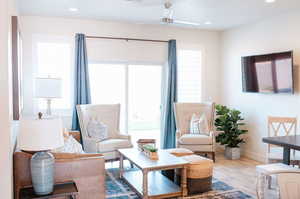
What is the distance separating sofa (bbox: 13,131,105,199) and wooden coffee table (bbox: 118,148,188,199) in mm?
735

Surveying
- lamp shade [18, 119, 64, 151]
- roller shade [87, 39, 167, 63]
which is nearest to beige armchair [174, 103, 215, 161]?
roller shade [87, 39, 167, 63]

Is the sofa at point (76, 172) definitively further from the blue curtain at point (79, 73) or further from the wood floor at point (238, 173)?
the blue curtain at point (79, 73)

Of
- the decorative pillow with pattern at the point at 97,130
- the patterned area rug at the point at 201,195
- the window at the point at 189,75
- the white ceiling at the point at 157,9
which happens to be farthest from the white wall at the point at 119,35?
the patterned area rug at the point at 201,195

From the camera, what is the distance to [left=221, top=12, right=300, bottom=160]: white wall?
15.9 feet

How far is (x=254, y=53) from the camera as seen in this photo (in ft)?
18.6

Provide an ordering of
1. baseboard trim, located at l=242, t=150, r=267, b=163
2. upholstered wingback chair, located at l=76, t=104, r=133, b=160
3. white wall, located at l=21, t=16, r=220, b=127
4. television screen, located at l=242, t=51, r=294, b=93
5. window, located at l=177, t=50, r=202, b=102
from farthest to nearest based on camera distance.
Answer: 1. window, located at l=177, t=50, r=202, b=102
2. baseboard trim, located at l=242, t=150, r=267, b=163
3. white wall, located at l=21, t=16, r=220, b=127
4. television screen, located at l=242, t=51, r=294, b=93
5. upholstered wingback chair, located at l=76, t=104, r=133, b=160

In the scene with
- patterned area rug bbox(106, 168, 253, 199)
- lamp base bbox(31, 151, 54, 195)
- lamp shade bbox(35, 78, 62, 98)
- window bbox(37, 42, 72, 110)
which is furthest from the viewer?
window bbox(37, 42, 72, 110)

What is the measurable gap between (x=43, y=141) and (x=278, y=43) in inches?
173

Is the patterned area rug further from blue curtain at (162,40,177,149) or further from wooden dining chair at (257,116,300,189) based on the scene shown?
blue curtain at (162,40,177,149)

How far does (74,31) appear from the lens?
5406mm

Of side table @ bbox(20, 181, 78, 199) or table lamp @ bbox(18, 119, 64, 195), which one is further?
side table @ bbox(20, 181, 78, 199)

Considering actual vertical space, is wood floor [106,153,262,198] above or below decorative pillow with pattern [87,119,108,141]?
below

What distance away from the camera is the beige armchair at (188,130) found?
5297 mm

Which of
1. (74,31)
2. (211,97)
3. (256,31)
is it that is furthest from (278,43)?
(74,31)
